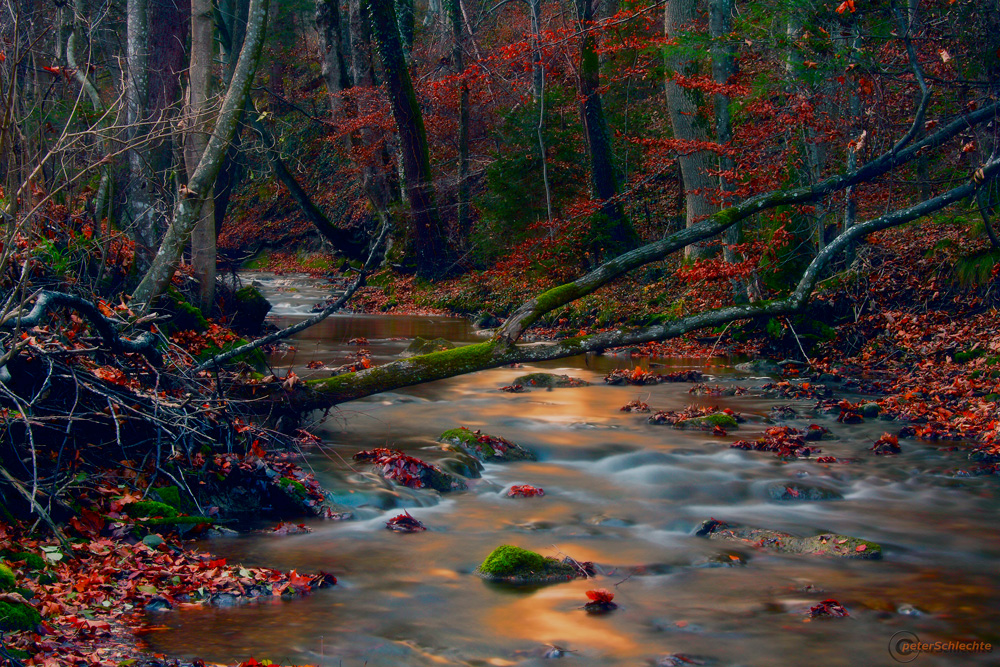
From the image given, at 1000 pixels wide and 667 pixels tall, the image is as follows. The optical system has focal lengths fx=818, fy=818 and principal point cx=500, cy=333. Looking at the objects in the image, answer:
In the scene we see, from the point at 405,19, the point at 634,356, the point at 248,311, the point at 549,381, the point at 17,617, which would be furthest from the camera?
the point at 405,19

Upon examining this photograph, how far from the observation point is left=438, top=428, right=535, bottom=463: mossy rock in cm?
957

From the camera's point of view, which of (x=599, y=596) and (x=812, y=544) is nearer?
(x=599, y=596)

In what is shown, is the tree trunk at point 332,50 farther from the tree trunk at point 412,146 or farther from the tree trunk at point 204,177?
the tree trunk at point 204,177

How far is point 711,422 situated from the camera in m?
10.8

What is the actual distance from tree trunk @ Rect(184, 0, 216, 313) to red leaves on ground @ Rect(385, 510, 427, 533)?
4.56m

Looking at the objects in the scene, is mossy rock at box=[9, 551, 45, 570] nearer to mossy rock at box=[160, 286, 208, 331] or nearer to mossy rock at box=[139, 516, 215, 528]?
mossy rock at box=[139, 516, 215, 528]

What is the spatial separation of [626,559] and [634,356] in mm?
10450

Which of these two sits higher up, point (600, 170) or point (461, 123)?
point (461, 123)

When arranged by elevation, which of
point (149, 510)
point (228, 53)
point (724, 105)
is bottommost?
point (149, 510)

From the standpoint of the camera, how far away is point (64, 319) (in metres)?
7.02

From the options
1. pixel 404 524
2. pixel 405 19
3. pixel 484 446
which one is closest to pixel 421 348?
pixel 484 446

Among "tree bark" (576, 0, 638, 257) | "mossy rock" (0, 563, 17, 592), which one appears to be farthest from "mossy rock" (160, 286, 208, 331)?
"tree bark" (576, 0, 638, 257)

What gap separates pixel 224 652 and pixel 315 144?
1389 inches

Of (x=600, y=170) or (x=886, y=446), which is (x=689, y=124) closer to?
(x=600, y=170)
